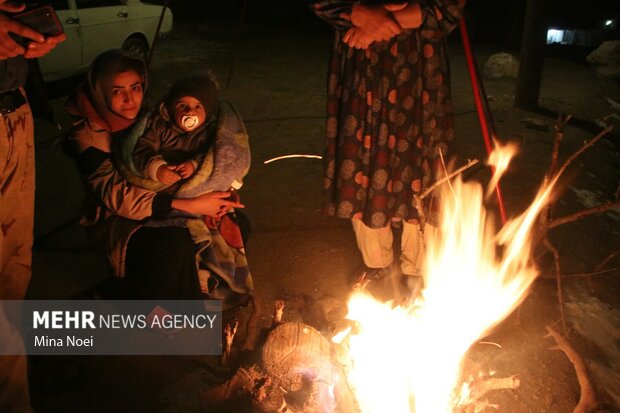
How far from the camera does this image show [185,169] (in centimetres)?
270

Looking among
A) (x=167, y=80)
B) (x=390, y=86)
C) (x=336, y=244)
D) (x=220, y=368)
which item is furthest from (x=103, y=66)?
(x=167, y=80)

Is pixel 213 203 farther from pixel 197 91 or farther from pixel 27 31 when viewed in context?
pixel 27 31

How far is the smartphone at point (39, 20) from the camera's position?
2.02 meters

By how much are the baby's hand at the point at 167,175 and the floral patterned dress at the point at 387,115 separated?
2.90 ft

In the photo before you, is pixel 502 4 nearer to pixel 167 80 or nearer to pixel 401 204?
pixel 167 80

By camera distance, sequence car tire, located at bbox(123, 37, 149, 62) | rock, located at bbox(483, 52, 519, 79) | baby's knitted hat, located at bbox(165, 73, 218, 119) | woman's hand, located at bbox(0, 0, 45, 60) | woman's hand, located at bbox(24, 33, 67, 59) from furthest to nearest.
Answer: rock, located at bbox(483, 52, 519, 79)
car tire, located at bbox(123, 37, 149, 62)
baby's knitted hat, located at bbox(165, 73, 218, 119)
woman's hand, located at bbox(24, 33, 67, 59)
woman's hand, located at bbox(0, 0, 45, 60)

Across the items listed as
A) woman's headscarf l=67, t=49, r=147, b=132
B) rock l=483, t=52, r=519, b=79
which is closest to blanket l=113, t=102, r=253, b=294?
woman's headscarf l=67, t=49, r=147, b=132

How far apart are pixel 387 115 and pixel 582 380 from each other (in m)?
1.67

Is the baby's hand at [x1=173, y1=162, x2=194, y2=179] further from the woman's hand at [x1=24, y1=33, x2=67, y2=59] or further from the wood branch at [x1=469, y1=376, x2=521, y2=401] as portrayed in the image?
the wood branch at [x1=469, y1=376, x2=521, y2=401]

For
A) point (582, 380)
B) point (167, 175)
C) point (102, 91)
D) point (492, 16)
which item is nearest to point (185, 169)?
point (167, 175)

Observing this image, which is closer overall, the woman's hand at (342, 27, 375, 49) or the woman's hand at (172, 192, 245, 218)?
the woman's hand at (342, 27, 375, 49)

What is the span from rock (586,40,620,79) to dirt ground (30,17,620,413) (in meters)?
1.88

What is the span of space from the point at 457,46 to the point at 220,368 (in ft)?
36.7

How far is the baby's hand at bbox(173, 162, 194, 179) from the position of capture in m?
2.69
